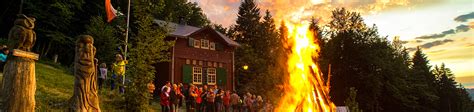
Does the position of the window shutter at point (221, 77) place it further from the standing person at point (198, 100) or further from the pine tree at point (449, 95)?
the pine tree at point (449, 95)

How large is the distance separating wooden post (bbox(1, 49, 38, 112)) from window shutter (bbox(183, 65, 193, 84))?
76.5 ft

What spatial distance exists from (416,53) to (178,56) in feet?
166

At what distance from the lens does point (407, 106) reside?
41.1 meters

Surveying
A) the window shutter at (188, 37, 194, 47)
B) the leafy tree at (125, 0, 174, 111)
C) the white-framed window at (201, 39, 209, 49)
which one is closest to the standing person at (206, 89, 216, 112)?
the leafy tree at (125, 0, 174, 111)

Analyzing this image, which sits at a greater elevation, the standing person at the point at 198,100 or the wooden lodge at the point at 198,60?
the wooden lodge at the point at 198,60

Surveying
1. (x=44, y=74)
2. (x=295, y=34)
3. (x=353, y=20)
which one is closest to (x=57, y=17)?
(x=44, y=74)

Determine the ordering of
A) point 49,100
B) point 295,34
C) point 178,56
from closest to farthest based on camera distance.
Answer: point 295,34 < point 49,100 < point 178,56

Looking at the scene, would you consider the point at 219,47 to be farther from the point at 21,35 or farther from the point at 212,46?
the point at 21,35

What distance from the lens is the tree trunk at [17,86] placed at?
6.30 meters

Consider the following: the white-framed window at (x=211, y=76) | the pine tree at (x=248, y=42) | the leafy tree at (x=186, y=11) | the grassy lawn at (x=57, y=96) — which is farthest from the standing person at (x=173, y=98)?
the leafy tree at (x=186, y=11)

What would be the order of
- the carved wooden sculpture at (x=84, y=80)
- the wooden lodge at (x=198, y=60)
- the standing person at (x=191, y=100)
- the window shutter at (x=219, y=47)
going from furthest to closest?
the window shutter at (x=219, y=47), the wooden lodge at (x=198, y=60), the standing person at (x=191, y=100), the carved wooden sculpture at (x=84, y=80)

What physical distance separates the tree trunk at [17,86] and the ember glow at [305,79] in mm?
6538

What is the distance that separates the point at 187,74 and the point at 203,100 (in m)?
11.1

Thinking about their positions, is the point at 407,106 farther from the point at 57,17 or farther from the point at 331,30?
the point at 57,17
